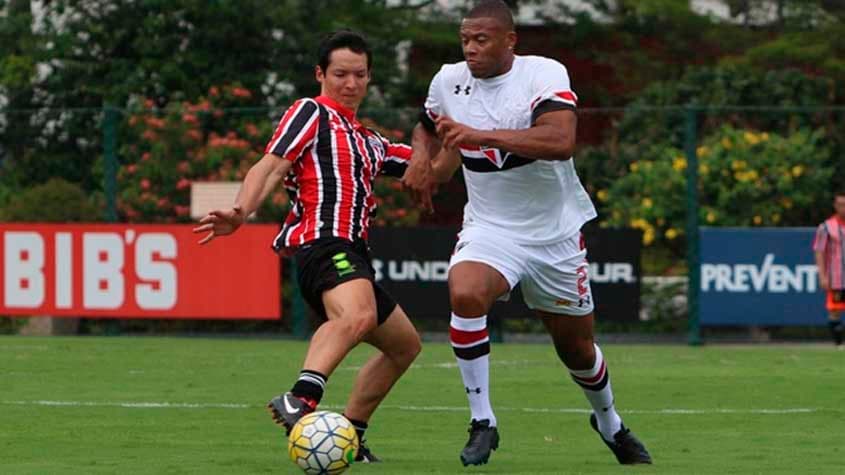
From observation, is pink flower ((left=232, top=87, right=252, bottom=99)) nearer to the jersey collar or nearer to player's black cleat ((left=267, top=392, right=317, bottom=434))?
the jersey collar

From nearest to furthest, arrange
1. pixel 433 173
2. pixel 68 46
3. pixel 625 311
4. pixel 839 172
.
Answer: pixel 433 173
pixel 625 311
pixel 839 172
pixel 68 46

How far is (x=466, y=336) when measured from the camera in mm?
8742

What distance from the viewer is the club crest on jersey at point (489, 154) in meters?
8.77

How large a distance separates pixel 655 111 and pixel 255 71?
→ 8.48m

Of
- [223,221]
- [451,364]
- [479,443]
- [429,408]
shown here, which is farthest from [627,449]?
[451,364]

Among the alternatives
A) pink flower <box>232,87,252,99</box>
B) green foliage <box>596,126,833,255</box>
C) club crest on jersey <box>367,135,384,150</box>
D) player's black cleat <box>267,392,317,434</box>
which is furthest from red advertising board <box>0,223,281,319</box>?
player's black cleat <box>267,392,317,434</box>

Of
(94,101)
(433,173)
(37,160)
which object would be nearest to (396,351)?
(433,173)

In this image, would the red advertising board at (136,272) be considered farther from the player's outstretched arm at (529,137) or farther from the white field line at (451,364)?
the player's outstretched arm at (529,137)

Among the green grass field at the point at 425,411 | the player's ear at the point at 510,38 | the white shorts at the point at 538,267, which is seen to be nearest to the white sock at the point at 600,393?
the green grass field at the point at 425,411

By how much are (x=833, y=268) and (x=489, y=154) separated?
40.5 ft

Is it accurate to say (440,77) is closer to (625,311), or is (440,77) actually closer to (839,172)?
(625,311)

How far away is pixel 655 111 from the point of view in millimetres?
22109

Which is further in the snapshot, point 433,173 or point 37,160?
point 37,160

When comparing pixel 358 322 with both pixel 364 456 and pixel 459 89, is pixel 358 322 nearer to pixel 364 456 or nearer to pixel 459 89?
pixel 364 456
